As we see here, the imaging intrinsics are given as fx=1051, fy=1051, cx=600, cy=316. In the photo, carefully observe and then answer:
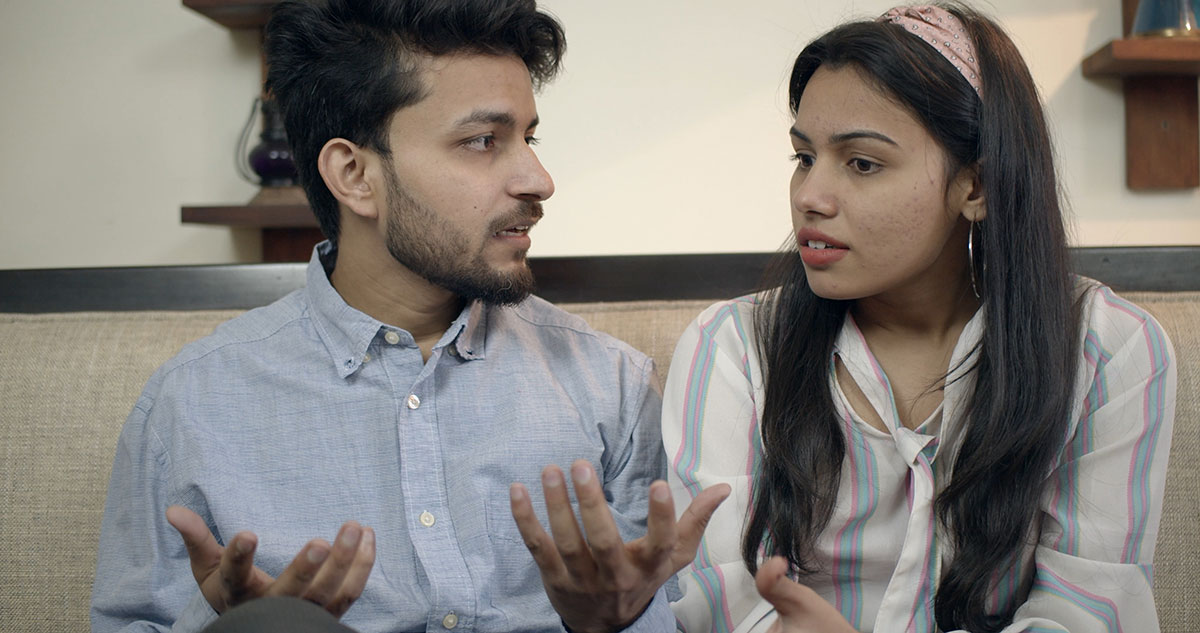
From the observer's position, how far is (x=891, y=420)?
117 centimetres

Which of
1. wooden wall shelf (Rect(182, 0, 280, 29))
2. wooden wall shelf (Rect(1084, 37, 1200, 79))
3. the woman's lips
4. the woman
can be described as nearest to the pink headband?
the woman

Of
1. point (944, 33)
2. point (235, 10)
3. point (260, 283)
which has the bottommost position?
point (260, 283)

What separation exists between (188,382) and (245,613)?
0.50 m

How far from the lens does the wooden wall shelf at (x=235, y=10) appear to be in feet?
7.15

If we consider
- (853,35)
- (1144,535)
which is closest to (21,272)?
(853,35)

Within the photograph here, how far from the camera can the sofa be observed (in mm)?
1339

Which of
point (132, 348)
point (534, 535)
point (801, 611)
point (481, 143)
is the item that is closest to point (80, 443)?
point (132, 348)

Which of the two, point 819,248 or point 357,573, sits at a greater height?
point 819,248

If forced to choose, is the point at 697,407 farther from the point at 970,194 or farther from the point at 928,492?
the point at 970,194

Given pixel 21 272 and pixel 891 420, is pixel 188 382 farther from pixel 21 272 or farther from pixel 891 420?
pixel 891 420

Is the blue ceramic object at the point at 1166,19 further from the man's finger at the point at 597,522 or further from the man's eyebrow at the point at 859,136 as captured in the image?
the man's finger at the point at 597,522

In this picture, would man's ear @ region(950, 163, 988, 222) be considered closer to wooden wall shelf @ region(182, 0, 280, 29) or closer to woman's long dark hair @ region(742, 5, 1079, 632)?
woman's long dark hair @ region(742, 5, 1079, 632)

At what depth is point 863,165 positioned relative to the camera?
3.76 feet

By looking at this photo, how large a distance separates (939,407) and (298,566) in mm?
706
